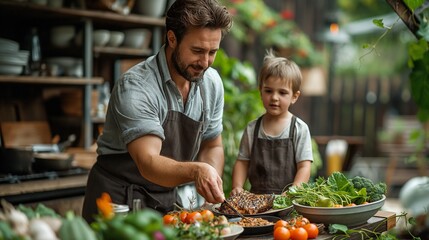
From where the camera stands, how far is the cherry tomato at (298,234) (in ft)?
7.59

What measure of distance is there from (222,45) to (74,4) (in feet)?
10.0

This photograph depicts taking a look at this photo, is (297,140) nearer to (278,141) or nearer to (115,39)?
(278,141)

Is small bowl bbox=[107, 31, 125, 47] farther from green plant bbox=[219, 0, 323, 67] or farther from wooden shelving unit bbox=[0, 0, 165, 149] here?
green plant bbox=[219, 0, 323, 67]

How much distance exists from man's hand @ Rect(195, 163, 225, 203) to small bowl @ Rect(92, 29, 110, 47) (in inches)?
106

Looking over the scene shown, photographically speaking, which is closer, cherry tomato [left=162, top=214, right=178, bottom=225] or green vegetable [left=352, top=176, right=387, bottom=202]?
cherry tomato [left=162, top=214, right=178, bottom=225]

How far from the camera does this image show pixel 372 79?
1185 cm

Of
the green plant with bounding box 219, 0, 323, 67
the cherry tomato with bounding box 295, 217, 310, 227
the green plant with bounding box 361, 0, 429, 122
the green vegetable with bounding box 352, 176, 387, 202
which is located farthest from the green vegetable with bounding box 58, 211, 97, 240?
the green plant with bounding box 219, 0, 323, 67

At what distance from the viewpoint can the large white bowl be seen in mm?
2543

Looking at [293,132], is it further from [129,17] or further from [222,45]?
[222,45]

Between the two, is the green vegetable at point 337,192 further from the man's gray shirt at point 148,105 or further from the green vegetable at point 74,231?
the green vegetable at point 74,231

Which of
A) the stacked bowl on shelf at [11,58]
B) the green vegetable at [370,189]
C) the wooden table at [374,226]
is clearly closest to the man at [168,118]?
the wooden table at [374,226]

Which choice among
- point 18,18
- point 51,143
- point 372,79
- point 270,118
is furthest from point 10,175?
point 372,79

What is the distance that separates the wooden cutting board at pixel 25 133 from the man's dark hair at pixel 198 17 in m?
2.17

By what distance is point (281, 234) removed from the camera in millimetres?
2283
